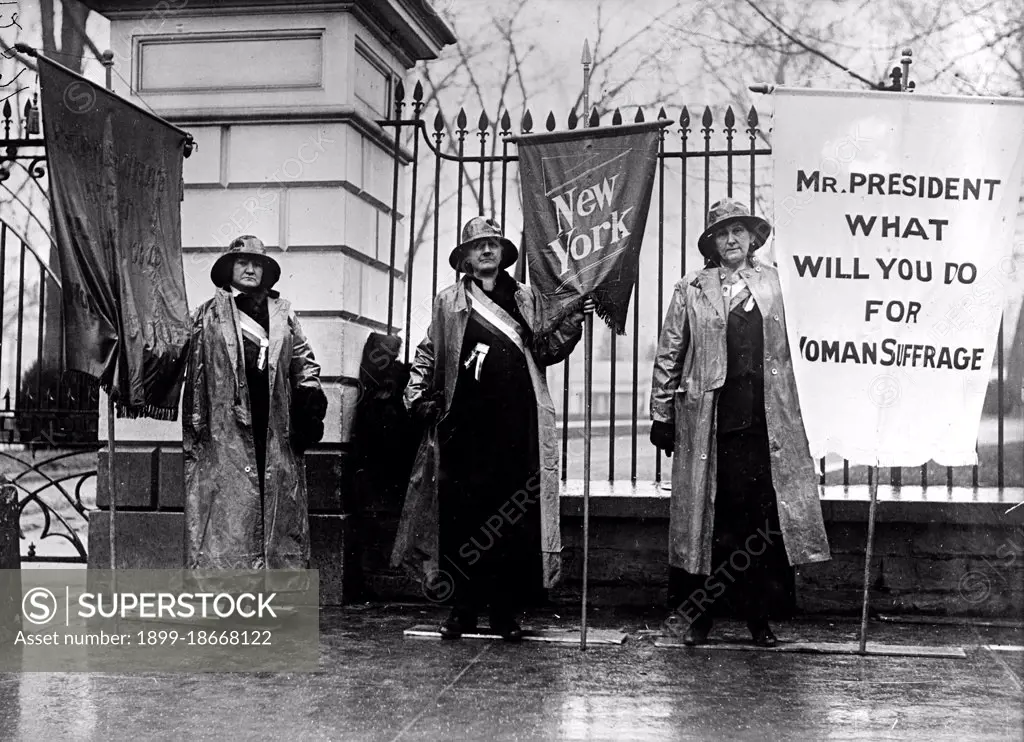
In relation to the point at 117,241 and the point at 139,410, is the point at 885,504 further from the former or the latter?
the point at 117,241

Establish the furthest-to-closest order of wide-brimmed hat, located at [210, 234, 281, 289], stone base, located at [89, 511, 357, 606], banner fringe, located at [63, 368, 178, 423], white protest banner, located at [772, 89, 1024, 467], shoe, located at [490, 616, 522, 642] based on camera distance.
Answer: stone base, located at [89, 511, 357, 606], wide-brimmed hat, located at [210, 234, 281, 289], shoe, located at [490, 616, 522, 642], banner fringe, located at [63, 368, 178, 423], white protest banner, located at [772, 89, 1024, 467]

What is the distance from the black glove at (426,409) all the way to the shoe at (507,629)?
1147 mm

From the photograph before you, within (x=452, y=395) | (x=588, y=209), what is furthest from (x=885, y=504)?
(x=452, y=395)

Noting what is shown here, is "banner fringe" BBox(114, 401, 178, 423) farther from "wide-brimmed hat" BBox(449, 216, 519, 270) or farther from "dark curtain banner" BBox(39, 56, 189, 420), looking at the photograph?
"wide-brimmed hat" BBox(449, 216, 519, 270)

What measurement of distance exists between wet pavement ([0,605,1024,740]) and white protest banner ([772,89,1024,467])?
116 centimetres

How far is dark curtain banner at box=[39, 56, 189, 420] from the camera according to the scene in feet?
19.5

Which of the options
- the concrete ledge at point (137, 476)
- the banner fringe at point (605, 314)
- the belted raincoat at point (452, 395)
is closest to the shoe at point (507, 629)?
the belted raincoat at point (452, 395)

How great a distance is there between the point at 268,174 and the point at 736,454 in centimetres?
347

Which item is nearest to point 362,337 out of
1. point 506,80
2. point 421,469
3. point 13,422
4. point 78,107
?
point 421,469

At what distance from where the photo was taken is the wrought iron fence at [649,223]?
748cm

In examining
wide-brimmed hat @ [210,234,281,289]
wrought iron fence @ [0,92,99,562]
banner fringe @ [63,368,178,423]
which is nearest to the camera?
banner fringe @ [63,368,178,423]

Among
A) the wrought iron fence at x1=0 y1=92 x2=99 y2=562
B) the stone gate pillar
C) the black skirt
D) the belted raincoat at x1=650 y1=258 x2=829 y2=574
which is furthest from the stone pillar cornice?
the belted raincoat at x1=650 y1=258 x2=829 y2=574

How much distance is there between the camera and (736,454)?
6359mm

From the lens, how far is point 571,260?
646 cm
